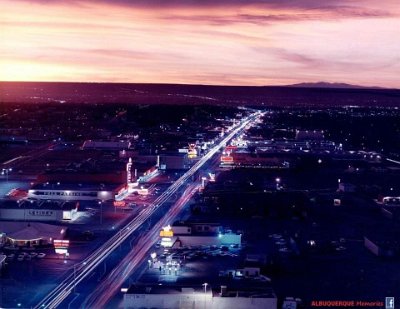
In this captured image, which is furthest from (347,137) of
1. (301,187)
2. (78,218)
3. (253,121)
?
(78,218)

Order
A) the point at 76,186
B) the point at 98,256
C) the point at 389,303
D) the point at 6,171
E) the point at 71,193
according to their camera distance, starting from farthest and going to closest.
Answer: the point at 6,171 → the point at 76,186 → the point at 71,193 → the point at 98,256 → the point at 389,303

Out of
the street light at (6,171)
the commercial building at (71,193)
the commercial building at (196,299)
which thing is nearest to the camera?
the commercial building at (196,299)

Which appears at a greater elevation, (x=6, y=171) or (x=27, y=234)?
(x=6, y=171)

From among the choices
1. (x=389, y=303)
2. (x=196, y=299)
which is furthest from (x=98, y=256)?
(x=389, y=303)

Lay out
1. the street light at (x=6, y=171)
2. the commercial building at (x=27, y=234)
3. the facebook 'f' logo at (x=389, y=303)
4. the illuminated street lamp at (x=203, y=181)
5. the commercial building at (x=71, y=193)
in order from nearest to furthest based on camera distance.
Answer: the facebook 'f' logo at (x=389, y=303), the commercial building at (x=27, y=234), the commercial building at (x=71, y=193), the illuminated street lamp at (x=203, y=181), the street light at (x=6, y=171)

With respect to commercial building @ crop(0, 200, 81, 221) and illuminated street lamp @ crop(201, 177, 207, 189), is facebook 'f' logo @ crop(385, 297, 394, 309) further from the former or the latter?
illuminated street lamp @ crop(201, 177, 207, 189)

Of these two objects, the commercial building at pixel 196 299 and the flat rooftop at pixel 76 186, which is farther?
the flat rooftop at pixel 76 186

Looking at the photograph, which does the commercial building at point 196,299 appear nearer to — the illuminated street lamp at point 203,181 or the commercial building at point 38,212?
the commercial building at point 38,212

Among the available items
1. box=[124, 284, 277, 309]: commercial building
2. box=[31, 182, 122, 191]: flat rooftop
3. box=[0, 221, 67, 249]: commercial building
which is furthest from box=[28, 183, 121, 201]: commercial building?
box=[124, 284, 277, 309]: commercial building

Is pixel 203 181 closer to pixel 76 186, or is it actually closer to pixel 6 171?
pixel 76 186

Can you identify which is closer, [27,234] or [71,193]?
[27,234]

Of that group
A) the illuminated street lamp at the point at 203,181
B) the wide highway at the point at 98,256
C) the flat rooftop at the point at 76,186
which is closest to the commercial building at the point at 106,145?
the wide highway at the point at 98,256

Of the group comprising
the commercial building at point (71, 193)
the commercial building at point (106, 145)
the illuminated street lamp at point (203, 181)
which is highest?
the commercial building at point (106, 145)

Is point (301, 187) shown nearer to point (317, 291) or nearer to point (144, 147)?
point (317, 291)
